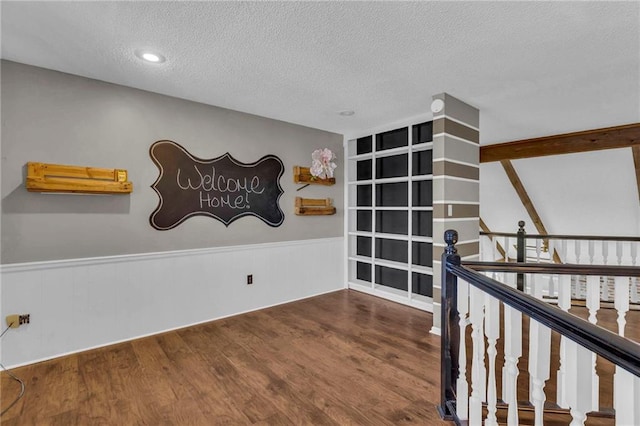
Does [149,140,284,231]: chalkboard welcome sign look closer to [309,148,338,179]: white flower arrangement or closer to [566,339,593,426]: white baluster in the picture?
[309,148,338,179]: white flower arrangement

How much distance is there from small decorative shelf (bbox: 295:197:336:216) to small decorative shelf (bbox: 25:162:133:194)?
1894 mm

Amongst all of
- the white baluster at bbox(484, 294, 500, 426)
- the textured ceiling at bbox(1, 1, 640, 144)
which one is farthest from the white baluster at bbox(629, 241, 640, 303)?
the white baluster at bbox(484, 294, 500, 426)

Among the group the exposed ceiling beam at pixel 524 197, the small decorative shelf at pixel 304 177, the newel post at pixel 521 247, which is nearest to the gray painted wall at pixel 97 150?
the small decorative shelf at pixel 304 177

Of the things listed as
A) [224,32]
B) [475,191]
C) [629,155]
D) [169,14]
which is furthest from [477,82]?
[629,155]

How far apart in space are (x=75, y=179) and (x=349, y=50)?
93.9 inches

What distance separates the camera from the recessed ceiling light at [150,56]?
2.18 meters

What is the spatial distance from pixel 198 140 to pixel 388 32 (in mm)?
2132

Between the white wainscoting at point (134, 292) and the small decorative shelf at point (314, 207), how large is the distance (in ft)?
1.33

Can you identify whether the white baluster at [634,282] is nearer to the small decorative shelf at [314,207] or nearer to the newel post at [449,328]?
the newel post at [449,328]

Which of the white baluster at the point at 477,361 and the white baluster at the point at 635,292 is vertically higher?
the white baluster at the point at 477,361

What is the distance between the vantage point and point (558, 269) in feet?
5.32

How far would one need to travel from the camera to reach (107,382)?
2096mm

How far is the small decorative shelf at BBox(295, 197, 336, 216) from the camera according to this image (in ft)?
12.9

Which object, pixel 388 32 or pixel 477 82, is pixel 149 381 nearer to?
pixel 388 32
